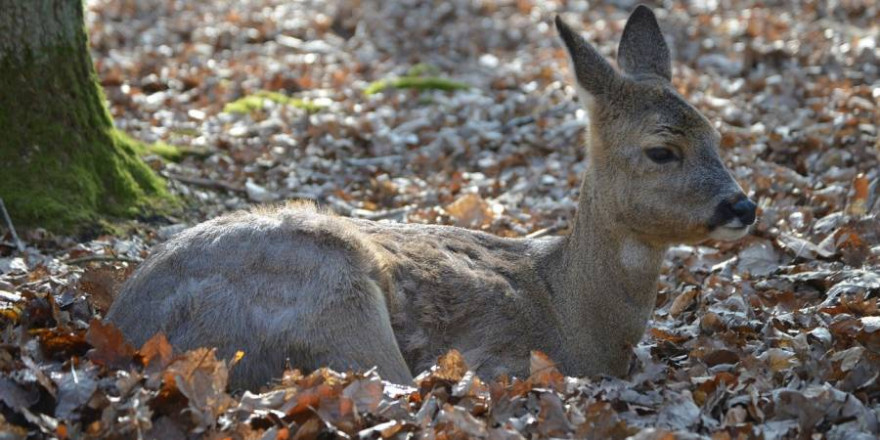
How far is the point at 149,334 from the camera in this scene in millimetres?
5219

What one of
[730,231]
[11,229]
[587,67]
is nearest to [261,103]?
[11,229]

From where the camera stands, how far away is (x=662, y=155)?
603 centimetres

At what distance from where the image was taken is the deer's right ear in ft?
19.6

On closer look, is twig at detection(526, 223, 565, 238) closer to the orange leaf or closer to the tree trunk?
the tree trunk

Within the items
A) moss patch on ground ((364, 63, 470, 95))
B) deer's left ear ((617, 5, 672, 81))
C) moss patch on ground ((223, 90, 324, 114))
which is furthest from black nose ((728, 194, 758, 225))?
moss patch on ground ((364, 63, 470, 95))

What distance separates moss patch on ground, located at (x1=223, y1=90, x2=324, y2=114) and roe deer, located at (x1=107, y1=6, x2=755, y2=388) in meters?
6.77

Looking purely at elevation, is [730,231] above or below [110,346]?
above

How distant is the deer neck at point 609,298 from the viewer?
6203 mm

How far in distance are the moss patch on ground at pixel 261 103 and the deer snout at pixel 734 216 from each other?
25.8 feet

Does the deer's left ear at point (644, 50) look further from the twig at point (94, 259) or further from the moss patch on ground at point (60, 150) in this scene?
the moss patch on ground at point (60, 150)

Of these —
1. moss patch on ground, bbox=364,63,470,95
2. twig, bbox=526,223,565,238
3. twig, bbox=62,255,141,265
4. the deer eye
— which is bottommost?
twig, bbox=526,223,565,238

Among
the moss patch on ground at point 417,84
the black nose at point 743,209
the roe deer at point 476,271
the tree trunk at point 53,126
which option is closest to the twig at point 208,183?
the tree trunk at point 53,126

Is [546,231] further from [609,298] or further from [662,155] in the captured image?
[662,155]

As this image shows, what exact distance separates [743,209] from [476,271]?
5.22ft
